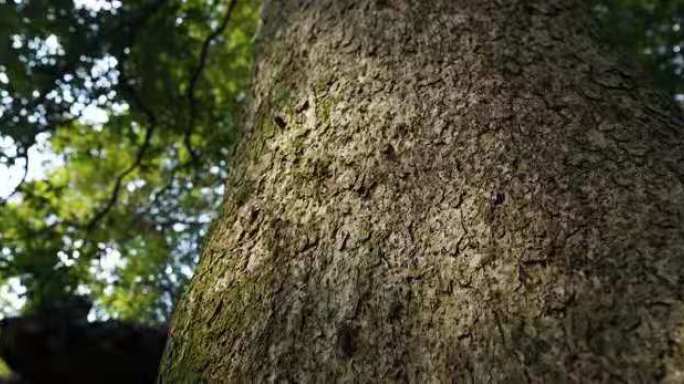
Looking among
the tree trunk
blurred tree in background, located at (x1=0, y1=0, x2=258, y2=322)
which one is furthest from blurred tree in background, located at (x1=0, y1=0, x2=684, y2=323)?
the tree trunk

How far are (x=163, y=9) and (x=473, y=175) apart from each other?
495cm

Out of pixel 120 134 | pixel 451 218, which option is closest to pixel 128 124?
pixel 120 134

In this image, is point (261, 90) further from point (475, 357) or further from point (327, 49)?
point (475, 357)

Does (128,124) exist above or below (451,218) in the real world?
above

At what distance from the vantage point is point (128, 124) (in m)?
5.22

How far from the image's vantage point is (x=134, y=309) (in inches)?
238

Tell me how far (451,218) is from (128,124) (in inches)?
173

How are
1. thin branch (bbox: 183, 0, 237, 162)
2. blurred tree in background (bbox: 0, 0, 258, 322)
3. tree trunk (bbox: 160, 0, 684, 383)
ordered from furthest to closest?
thin branch (bbox: 183, 0, 237, 162) → blurred tree in background (bbox: 0, 0, 258, 322) → tree trunk (bbox: 160, 0, 684, 383)

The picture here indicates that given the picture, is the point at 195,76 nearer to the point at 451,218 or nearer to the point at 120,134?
the point at 120,134

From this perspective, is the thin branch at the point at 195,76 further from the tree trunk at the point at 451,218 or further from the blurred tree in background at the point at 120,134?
the tree trunk at the point at 451,218

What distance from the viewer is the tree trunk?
122cm

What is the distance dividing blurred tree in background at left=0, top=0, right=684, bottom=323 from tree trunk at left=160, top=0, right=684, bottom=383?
1666mm

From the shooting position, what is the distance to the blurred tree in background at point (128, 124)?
12.2 ft

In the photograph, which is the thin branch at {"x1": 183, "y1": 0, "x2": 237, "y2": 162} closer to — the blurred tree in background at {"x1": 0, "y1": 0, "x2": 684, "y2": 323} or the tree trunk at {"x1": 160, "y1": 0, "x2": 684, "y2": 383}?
the blurred tree in background at {"x1": 0, "y1": 0, "x2": 684, "y2": 323}
